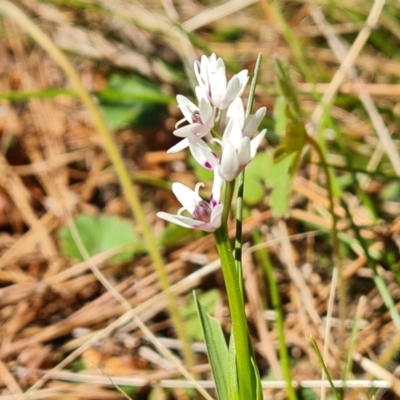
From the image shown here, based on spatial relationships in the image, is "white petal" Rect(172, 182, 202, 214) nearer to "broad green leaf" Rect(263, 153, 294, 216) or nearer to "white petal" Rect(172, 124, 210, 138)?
"white petal" Rect(172, 124, 210, 138)

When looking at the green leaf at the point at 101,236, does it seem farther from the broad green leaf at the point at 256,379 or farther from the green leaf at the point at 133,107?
the broad green leaf at the point at 256,379

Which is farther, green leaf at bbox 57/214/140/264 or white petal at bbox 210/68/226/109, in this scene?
green leaf at bbox 57/214/140/264

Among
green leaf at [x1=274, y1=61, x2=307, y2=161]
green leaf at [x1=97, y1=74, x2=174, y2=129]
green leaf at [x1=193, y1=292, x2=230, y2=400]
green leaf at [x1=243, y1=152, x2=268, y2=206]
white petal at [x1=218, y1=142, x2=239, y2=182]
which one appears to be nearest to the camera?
white petal at [x1=218, y1=142, x2=239, y2=182]

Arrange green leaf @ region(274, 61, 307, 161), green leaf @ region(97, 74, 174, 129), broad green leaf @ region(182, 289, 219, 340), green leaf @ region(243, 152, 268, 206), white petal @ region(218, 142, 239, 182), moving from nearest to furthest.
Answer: white petal @ region(218, 142, 239, 182), green leaf @ region(274, 61, 307, 161), broad green leaf @ region(182, 289, 219, 340), green leaf @ region(243, 152, 268, 206), green leaf @ region(97, 74, 174, 129)

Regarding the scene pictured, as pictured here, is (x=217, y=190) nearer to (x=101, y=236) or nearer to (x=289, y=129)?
(x=289, y=129)

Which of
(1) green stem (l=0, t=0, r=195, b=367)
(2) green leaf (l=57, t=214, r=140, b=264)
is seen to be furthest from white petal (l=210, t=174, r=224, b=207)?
(2) green leaf (l=57, t=214, r=140, b=264)

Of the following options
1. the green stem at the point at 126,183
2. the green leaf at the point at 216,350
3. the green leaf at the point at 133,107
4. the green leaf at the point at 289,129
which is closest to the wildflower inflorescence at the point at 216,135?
the green leaf at the point at 216,350
